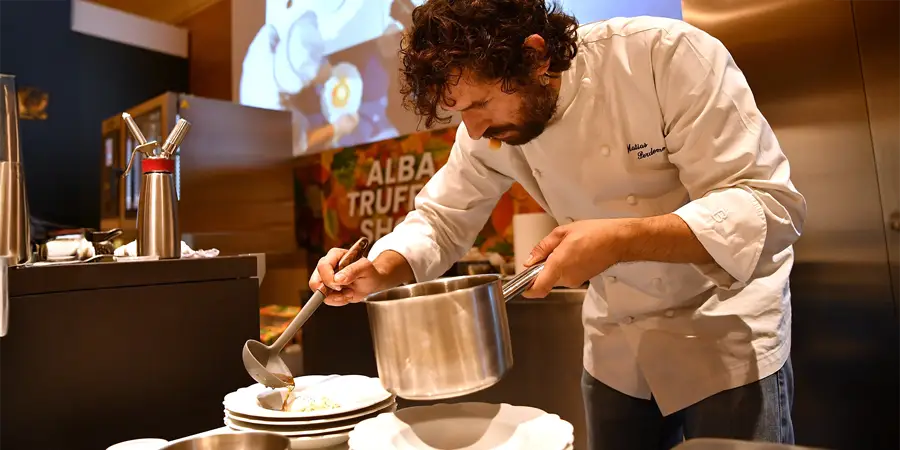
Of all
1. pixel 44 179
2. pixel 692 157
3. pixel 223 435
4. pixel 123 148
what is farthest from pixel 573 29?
pixel 44 179

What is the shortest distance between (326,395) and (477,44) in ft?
1.92

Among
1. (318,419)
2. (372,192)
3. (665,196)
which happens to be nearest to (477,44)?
(665,196)

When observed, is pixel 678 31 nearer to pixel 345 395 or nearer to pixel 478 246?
pixel 345 395

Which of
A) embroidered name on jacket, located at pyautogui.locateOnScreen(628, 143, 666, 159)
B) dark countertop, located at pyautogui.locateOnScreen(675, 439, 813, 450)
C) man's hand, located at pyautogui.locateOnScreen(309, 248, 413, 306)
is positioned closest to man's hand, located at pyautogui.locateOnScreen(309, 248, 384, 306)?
man's hand, located at pyautogui.locateOnScreen(309, 248, 413, 306)

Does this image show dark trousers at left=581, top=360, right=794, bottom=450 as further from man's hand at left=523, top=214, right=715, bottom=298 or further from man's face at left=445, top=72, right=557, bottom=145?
man's face at left=445, top=72, right=557, bottom=145

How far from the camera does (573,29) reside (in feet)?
3.41

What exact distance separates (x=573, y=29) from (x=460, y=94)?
10.1 inches

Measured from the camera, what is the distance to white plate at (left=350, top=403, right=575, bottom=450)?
0.63m

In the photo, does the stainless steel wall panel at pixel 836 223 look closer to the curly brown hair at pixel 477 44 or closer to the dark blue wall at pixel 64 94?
the curly brown hair at pixel 477 44

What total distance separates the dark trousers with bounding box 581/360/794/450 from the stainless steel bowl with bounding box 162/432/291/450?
80 cm

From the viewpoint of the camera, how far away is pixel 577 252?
2.50ft

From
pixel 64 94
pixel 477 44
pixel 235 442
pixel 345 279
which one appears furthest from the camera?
pixel 64 94

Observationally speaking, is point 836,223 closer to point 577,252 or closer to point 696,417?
point 696,417

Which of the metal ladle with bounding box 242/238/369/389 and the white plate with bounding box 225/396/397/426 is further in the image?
the metal ladle with bounding box 242/238/369/389
